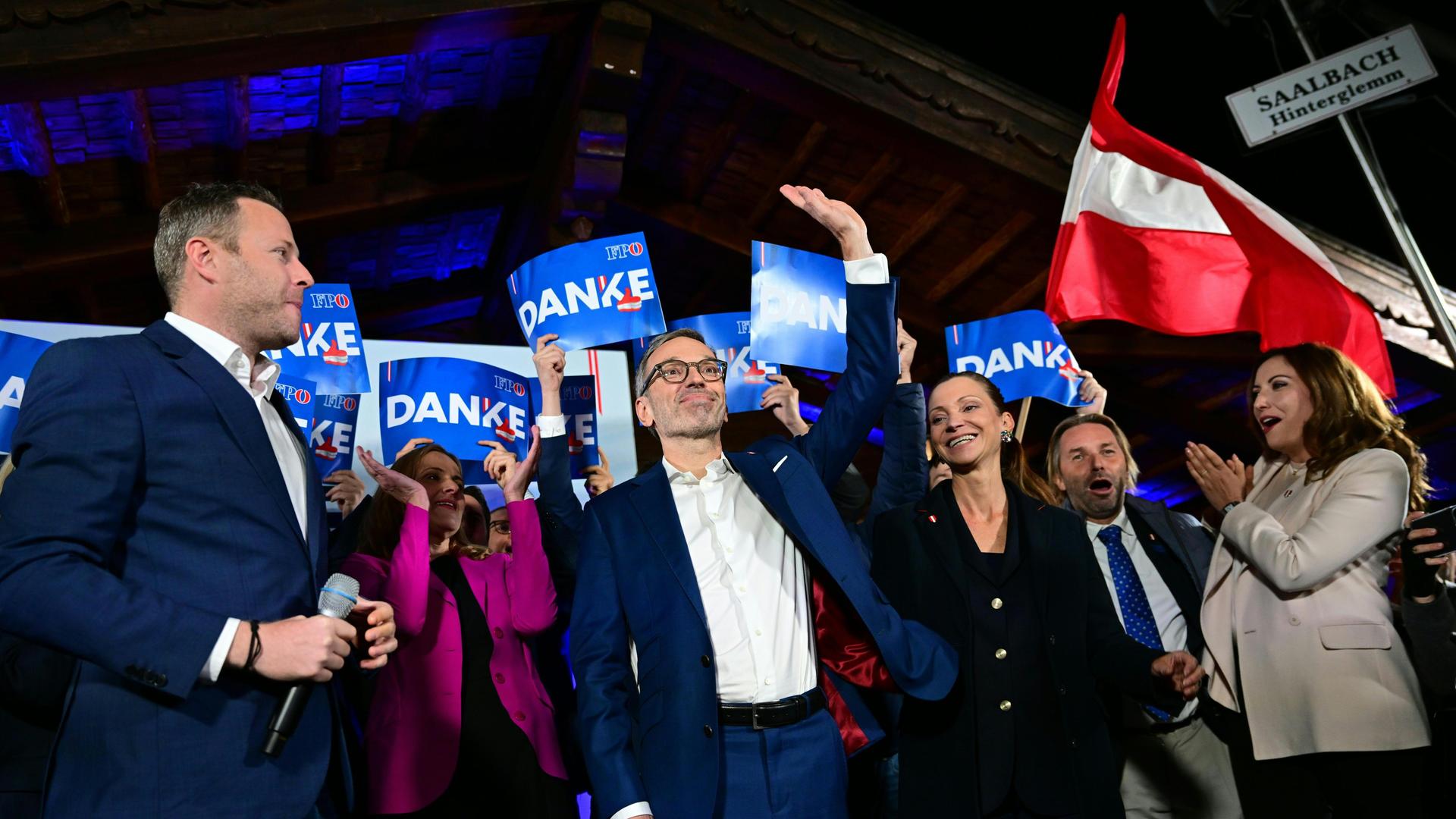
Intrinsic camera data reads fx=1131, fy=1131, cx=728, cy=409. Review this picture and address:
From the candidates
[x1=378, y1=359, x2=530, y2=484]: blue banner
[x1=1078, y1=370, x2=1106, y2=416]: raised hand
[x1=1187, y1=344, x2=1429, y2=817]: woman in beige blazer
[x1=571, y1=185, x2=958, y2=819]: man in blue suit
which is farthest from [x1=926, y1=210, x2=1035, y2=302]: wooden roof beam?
[x1=571, y1=185, x2=958, y2=819]: man in blue suit

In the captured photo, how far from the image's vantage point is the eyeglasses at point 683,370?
8.68 ft

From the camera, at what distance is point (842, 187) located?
6973mm

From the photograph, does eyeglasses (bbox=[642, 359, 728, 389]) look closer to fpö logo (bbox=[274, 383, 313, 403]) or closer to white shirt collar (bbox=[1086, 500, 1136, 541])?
white shirt collar (bbox=[1086, 500, 1136, 541])

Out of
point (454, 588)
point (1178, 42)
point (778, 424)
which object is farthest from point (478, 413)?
point (1178, 42)

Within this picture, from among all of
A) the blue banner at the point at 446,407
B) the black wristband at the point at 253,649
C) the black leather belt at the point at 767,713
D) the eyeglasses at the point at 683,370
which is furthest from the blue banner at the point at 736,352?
the black wristband at the point at 253,649

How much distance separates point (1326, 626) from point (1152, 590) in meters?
0.66

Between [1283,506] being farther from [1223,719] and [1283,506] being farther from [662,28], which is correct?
[662,28]

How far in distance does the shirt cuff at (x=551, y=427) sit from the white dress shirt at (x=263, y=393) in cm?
140

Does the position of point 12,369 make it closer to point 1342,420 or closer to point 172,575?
point 172,575

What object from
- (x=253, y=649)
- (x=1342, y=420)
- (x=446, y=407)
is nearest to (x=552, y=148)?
(x=446, y=407)

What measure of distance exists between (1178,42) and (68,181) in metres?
8.88

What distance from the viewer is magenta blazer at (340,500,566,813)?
280 centimetres

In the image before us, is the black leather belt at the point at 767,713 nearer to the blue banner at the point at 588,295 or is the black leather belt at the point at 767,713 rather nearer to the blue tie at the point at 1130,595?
the blue tie at the point at 1130,595

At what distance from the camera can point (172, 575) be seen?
5.34 ft
